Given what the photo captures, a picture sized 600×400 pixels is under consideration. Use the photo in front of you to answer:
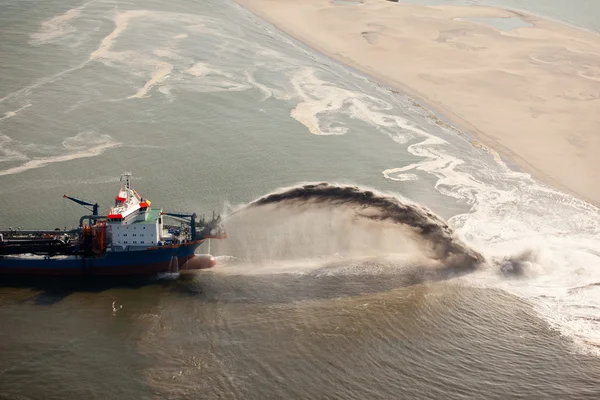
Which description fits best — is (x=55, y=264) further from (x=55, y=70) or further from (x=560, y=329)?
(x=55, y=70)

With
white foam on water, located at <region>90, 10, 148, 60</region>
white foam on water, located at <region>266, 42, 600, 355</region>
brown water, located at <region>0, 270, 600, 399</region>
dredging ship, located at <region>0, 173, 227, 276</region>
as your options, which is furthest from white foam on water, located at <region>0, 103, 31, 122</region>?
brown water, located at <region>0, 270, 600, 399</region>

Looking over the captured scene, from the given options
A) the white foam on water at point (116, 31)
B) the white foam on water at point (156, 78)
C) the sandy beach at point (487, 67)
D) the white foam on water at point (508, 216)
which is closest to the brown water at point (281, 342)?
the white foam on water at point (508, 216)

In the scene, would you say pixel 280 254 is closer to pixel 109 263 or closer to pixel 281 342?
pixel 281 342

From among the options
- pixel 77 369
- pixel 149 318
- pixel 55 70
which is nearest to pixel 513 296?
pixel 149 318

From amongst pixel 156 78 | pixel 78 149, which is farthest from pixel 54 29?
pixel 78 149

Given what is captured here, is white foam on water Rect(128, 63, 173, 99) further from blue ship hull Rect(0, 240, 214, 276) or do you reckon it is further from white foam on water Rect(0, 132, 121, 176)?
blue ship hull Rect(0, 240, 214, 276)

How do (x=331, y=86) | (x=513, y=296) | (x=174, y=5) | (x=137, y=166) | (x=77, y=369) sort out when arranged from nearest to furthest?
(x=77, y=369), (x=513, y=296), (x=137, y=166), (x=331, y=86), (x=174, y=5)
